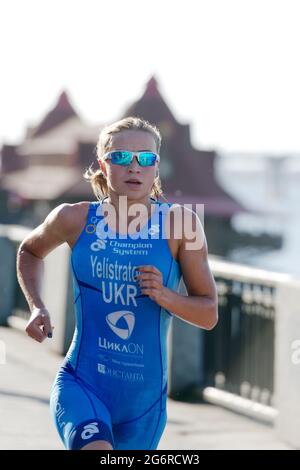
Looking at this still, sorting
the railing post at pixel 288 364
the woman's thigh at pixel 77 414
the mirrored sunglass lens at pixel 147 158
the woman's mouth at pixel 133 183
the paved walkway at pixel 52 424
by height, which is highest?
the mirrored sunglass lens at pixel 147 158

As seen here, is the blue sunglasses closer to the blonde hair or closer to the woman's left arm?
the blonde hair

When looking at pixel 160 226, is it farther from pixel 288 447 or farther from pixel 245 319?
pixel 245 319

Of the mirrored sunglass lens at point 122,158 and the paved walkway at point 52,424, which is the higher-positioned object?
the mirrored sunglass lens at point 122,158

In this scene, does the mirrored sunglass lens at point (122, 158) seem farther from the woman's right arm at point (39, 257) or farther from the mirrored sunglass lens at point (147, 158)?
the woman's right arm at point (39, 257)

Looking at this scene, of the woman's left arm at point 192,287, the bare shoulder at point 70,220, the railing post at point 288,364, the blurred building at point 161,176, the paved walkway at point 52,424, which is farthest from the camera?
the blurred building at point 161,176

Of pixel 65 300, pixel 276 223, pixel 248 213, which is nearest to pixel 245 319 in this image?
pixel 65 300

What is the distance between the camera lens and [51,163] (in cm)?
8900

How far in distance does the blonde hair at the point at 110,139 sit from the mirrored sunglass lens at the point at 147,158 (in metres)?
0.12

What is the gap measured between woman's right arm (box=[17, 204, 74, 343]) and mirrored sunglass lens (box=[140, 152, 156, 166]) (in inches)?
15.2

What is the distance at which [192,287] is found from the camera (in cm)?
429

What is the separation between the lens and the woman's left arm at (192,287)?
410cm

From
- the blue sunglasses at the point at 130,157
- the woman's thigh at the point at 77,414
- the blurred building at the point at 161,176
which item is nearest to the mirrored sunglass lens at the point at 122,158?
the blue sunglasses at the point at 130,157

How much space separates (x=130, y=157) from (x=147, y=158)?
0.22 feet

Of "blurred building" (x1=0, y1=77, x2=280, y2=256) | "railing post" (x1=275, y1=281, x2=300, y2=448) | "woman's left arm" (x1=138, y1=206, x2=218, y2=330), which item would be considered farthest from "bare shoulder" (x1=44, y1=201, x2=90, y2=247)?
"blurred building" (x1=0, y1=77, x2=280, y2=256)
